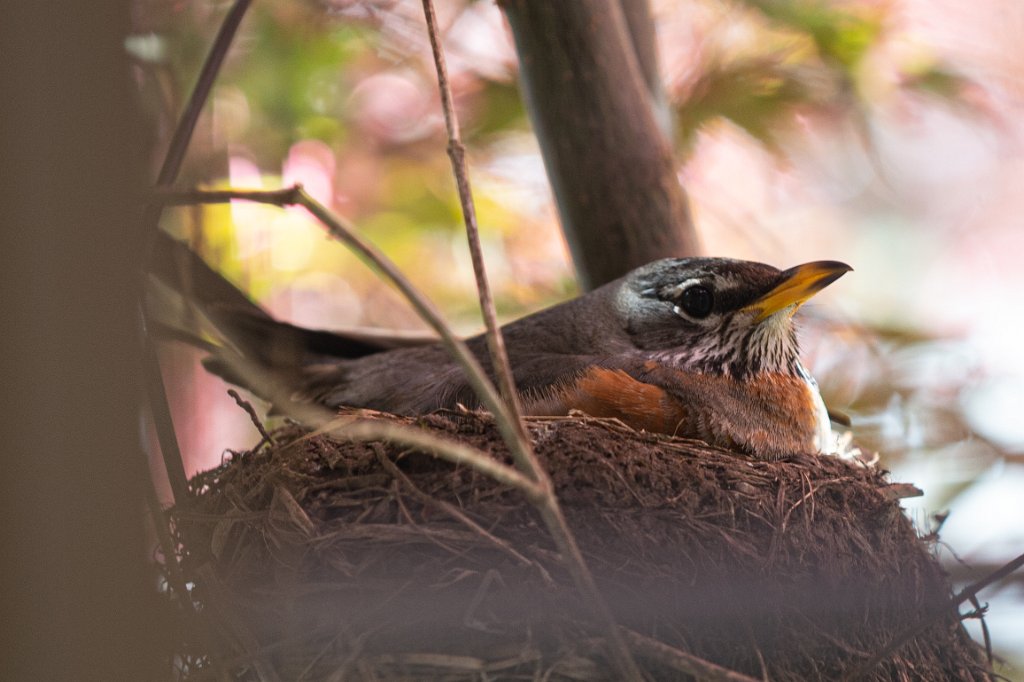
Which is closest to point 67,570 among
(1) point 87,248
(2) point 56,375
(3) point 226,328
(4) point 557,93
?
(2) point 56,375

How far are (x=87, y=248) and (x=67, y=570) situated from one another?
0.98 ft

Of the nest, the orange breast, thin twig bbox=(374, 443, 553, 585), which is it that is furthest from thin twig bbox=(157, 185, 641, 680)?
the orange breast

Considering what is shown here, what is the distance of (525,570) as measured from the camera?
218 centimetres

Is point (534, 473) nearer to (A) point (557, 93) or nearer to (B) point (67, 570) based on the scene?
(B) point (67, 570)

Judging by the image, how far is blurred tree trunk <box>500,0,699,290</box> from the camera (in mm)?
3414

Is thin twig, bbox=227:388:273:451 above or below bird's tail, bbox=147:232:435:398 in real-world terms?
below

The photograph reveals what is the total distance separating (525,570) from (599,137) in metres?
1.88

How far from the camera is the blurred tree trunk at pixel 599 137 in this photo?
11.2ft

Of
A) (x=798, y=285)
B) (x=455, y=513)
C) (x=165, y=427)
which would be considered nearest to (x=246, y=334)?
(x=165, y=427)

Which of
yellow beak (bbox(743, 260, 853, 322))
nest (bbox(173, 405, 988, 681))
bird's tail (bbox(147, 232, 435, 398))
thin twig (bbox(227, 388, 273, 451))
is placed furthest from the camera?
yellow beak (bbox(743, 260, 853, 322))

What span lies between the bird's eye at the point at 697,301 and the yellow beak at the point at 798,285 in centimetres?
14

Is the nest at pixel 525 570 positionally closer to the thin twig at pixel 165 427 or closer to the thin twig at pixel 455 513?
the thin twig at pixel 455 513

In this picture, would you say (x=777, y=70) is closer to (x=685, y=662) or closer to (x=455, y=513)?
(x=455, y=513)

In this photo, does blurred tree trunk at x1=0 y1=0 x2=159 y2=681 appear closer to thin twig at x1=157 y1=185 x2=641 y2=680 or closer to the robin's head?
thin twig at x1=157 y1=185 x2=641 y2=680
